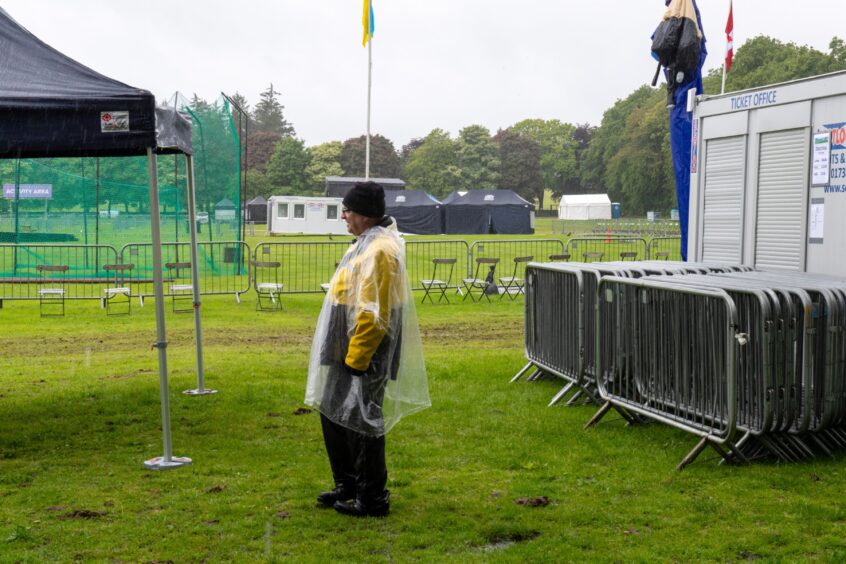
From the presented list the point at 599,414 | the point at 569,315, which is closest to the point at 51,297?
the point at 569,315

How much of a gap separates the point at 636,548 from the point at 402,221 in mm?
52084

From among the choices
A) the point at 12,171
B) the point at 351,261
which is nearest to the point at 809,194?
the point at 351,261

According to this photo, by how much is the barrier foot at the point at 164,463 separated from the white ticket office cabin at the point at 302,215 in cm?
4942

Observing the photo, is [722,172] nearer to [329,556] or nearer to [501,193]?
[329,556]

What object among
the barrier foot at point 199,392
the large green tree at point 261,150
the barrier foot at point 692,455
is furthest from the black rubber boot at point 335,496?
the large green tree at point 261,150

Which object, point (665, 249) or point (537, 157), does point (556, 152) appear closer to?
point (537, 157)

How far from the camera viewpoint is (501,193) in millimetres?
59281

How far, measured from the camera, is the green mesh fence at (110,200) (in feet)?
78.9

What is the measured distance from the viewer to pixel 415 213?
57125mm

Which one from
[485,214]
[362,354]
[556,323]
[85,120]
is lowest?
[556,323]

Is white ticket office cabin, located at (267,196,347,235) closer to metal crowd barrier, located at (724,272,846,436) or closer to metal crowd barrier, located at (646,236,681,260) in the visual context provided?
metal crowd barrier, located at (646,236,681,260)

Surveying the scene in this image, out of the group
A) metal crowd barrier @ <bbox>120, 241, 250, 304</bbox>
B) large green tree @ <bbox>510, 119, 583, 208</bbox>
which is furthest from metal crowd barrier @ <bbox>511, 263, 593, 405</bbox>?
large green tree @ <bbox>510, 119, 583, 208</bbox>

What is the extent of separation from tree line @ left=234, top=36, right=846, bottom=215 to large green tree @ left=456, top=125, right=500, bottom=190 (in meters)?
0.12

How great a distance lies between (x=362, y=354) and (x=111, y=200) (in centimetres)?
2057
